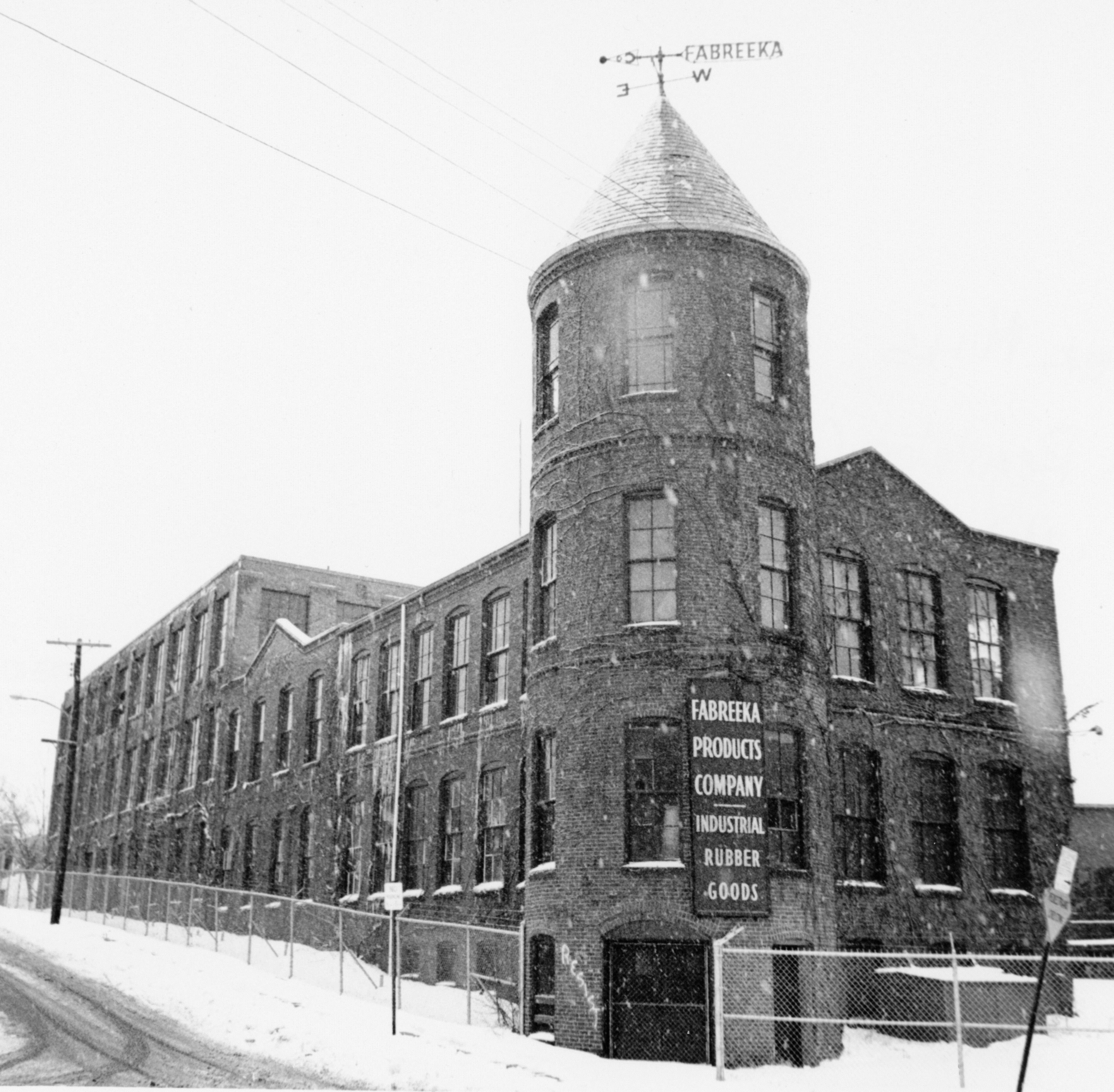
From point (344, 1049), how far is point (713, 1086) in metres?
5.00

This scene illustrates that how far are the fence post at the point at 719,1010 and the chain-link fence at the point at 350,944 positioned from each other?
4311 mm

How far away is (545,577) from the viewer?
2203 centimetres

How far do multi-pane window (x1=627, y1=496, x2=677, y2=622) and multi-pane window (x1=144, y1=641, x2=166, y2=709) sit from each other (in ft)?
118

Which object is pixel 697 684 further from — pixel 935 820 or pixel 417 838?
pixel 417 838

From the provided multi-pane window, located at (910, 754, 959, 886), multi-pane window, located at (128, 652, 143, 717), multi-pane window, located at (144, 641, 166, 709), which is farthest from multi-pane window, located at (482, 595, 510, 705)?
multi-pane window, located at (128, 652, 143, 717)

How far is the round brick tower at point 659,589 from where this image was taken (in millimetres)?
18531

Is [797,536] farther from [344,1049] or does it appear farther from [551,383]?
[344,1049]

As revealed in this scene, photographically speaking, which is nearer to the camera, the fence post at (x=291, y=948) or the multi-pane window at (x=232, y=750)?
the fence post at (x=291, y=948)

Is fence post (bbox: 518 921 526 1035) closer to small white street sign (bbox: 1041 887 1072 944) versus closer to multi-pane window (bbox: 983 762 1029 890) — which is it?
small white street sign (bbox: 1041 887 1072 944)

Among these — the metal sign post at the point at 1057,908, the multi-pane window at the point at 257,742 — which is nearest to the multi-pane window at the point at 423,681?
the multi-pane window at the point at 257,742

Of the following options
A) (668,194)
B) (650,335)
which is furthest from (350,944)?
(668,194)

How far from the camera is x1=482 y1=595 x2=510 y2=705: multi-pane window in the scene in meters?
26.8

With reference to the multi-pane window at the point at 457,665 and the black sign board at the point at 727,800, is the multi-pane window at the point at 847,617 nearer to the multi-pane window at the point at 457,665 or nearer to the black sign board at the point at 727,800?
the black sign board at the point at 727,800

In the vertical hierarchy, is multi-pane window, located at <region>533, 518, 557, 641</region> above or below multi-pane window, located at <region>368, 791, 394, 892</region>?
above
